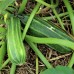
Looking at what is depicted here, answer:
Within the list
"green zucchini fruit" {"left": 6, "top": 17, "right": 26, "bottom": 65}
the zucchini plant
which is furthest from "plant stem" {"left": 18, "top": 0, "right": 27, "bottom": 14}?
"green zucchini fruit" {"left": 6, "top": 17, "right": 26, "bottom": 65}

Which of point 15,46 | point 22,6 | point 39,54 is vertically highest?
point 22,6

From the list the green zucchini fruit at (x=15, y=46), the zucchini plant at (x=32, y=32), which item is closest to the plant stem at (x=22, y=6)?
the zucchini plant at (x=32, y=32)

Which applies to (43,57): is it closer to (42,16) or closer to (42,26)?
(42,26)

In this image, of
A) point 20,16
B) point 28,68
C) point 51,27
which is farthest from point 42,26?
point 28,68

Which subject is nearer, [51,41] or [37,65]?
[51,41]

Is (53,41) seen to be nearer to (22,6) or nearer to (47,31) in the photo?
(47,31)

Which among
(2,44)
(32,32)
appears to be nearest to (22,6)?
(32,32)
